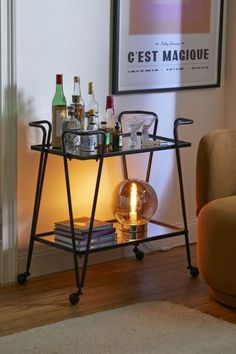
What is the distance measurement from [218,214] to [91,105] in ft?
2.68

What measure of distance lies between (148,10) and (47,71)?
26.3 inches

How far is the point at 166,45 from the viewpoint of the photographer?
164 inches

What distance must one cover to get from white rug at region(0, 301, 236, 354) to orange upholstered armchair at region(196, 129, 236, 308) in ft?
0.62

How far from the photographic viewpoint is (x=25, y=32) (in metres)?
3.64

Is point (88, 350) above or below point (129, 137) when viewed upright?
below

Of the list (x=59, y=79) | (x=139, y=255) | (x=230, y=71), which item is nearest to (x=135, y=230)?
(x=139, y=255)

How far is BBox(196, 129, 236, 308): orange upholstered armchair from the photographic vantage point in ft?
11.0

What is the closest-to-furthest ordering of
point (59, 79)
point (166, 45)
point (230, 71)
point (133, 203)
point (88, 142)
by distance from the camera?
1. point (88, 142)
2. point (59, 79)
3. point (133, 203)
4. point (166, 45)
5. point (230, 71)

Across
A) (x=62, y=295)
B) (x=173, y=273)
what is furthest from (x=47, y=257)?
(x=173, y=273)

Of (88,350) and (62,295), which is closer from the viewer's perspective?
(88,350)

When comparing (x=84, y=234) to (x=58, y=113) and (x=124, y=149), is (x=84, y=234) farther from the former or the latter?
(x=58, y=113)

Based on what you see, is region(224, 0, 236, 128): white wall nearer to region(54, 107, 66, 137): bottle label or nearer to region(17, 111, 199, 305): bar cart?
region(17, 111, 199, 305): bar cart

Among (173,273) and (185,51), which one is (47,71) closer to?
(185,51)

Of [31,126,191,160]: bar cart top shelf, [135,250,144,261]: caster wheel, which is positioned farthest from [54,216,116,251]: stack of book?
[135,250,144,261]: caster wheel
